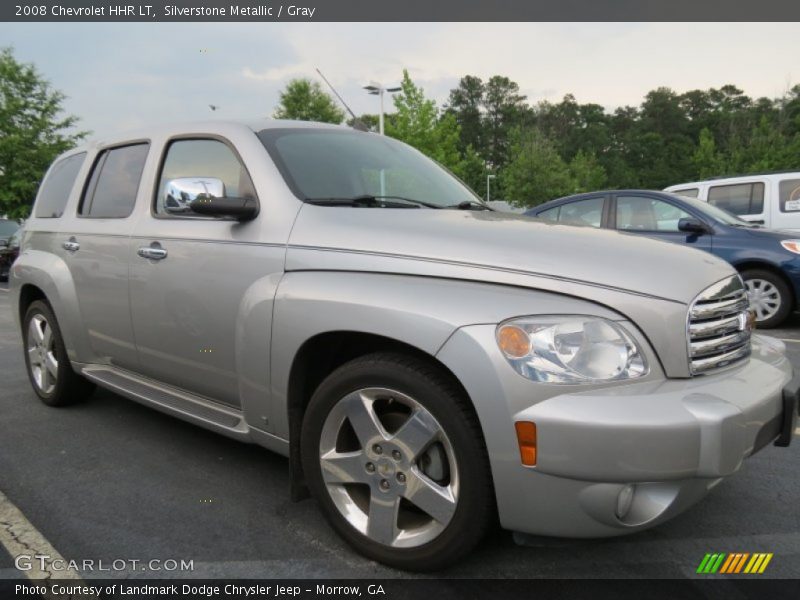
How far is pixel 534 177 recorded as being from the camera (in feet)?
123

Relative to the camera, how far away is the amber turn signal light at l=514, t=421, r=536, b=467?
172 cm

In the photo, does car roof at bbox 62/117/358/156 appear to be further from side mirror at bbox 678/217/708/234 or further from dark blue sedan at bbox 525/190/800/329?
side mirror at bbox 678/217/708/234

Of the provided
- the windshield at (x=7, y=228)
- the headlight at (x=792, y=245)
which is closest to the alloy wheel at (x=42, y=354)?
the headlight at (x=792, y=245)

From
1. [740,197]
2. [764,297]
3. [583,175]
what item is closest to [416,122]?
[740,197]

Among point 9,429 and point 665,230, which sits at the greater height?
point 665,230

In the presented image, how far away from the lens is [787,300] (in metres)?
6.50

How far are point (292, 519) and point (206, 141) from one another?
180cm

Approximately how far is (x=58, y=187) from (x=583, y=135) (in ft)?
255

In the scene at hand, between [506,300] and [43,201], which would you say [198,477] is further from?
[43,201]

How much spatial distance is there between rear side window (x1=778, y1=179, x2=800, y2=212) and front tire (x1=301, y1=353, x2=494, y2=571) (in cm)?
829

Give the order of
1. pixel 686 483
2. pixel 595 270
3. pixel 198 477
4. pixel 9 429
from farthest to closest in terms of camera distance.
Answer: pixel 9 429 → pixel 198 477 → pixel 595 270 → pixel 686 483

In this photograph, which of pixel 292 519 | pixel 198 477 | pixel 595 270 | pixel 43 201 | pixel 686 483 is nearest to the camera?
pixel 686 483

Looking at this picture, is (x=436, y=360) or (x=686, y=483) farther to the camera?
(x=436, y=360)

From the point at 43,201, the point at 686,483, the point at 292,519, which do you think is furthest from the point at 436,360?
the point at 43,201
